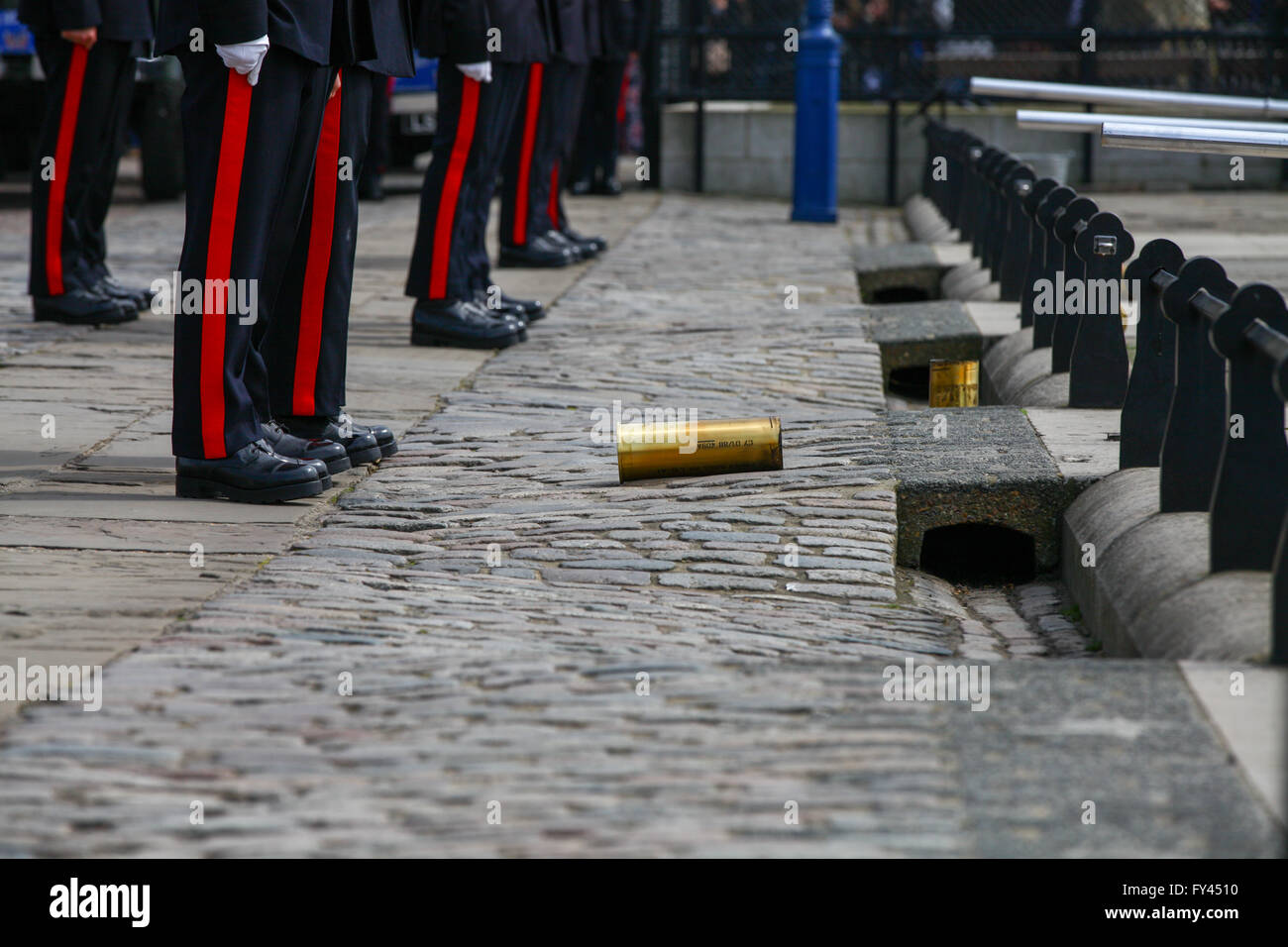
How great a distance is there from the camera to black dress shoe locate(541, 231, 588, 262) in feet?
32.9

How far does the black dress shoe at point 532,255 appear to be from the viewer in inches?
383

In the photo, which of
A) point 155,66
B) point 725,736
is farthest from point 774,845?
point 155,66

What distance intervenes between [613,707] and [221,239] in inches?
79.6

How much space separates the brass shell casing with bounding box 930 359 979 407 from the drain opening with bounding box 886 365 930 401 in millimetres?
1637

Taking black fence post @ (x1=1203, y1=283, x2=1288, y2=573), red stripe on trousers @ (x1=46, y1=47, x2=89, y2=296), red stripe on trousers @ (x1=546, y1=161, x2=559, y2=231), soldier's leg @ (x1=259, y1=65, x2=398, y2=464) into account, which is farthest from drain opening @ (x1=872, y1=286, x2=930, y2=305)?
black fence post @ (x1=1203, y1=283, x2=1288, y2=573)

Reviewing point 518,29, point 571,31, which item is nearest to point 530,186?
point 571,31

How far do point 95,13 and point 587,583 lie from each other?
4.14 meters

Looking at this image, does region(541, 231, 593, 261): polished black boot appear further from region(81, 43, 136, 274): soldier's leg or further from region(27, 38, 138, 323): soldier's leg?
region(27, 38, 138, 323): soldier's leg

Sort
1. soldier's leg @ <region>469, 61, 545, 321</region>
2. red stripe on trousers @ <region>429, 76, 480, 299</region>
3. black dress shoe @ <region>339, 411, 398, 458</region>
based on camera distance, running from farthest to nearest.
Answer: soldier's leg @ <region>469, 61, 545, 321</region>
red stripe on trousers @ <region>429, 76, 480, 299</region>
black dress shoe @ <region>339, 411, 398, 458</region>

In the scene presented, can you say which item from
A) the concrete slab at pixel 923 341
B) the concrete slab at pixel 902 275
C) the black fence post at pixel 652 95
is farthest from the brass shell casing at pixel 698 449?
the black fence post at pixel 652 95

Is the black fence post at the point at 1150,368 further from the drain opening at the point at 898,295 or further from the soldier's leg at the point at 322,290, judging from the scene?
the drain opening at the point at 898,295

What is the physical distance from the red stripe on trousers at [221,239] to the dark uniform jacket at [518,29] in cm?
277

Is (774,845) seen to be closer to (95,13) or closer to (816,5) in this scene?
(95,13)

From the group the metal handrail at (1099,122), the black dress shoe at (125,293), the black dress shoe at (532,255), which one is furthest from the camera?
the black dress shoe at (532,255)
